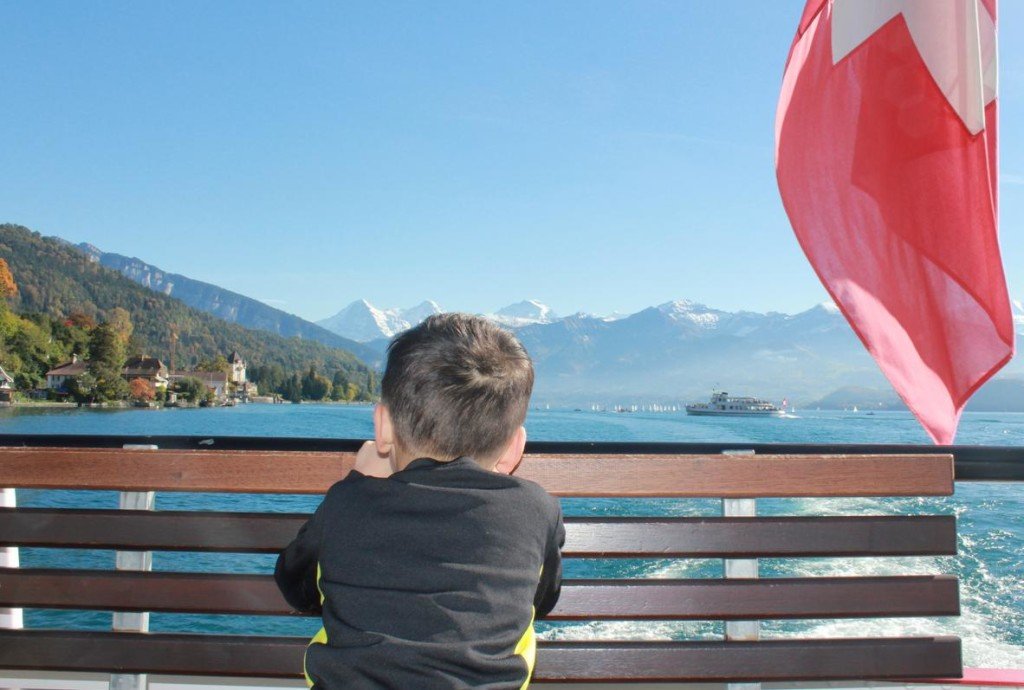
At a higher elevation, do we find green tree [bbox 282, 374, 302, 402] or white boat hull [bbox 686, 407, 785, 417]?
green tree [bbox 282, 374, 302, 402]

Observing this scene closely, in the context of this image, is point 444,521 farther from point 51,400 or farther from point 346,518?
point 51,400

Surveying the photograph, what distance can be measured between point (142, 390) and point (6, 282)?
27200 mm

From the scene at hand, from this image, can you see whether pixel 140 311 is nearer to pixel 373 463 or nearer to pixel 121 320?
pixel 121 320

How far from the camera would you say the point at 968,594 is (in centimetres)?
729

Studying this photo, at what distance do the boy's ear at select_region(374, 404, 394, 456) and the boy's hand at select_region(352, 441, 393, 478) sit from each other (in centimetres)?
3

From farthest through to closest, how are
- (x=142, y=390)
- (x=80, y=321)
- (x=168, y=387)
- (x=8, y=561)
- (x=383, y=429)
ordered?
(x=80, y=321), (x=168, y=387), (x=142, y=390), (x=8, y=561), (x=383, y=429)

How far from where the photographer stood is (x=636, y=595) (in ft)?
5.24

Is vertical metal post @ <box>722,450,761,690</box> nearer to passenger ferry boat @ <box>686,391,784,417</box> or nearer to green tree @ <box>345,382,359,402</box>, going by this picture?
green tree @ <box>345,382,359,402</box>

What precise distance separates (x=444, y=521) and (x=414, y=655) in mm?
186

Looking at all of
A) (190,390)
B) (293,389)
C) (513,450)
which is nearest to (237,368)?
(293,389)

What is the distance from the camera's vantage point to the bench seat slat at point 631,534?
1.62 meters

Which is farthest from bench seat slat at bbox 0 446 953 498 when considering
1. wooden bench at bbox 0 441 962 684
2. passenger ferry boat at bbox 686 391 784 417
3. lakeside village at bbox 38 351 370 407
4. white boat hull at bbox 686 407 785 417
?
passenger ferry boat at bbox 686 391 784 417

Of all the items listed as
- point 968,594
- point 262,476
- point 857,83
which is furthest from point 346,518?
point 968,594

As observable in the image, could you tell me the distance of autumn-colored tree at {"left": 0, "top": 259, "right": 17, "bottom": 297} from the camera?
7944cm
